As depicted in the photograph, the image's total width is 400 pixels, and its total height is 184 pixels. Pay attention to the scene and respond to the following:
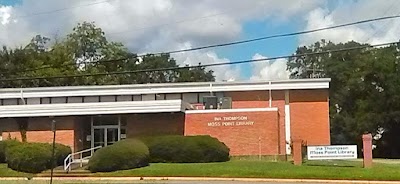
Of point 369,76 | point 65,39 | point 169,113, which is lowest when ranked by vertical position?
point 169,113

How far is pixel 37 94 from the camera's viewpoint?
47.1 meters

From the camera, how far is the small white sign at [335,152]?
32.2 metres

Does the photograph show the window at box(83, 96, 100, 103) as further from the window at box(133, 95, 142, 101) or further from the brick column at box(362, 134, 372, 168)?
the brick column at box(362, 134, 372, 168)

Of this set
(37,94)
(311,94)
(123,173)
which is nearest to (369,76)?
(311,94)

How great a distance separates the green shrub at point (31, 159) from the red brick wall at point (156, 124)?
9341mm

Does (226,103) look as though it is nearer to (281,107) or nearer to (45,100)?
(281,107)

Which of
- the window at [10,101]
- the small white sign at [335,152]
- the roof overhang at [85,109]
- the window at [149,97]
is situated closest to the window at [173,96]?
the window at [149,97]

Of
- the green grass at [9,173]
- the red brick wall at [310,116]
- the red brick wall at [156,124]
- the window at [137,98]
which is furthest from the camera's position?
the window at [137,98]

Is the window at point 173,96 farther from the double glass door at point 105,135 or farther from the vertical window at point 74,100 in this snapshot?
the vertical window at point 74,100

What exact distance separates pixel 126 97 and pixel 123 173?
16.7m

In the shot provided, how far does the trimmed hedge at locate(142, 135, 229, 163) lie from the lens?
35469 millimetres

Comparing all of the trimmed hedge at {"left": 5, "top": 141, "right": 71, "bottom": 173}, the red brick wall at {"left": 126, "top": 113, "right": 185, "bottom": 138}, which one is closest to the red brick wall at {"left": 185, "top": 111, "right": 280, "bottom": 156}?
the red brick wall at {"left": 126, "top": 113, "right": 185, "bottom": 138}

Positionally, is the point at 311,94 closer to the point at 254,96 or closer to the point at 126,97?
the point at 254,96

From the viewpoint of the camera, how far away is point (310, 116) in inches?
1795
